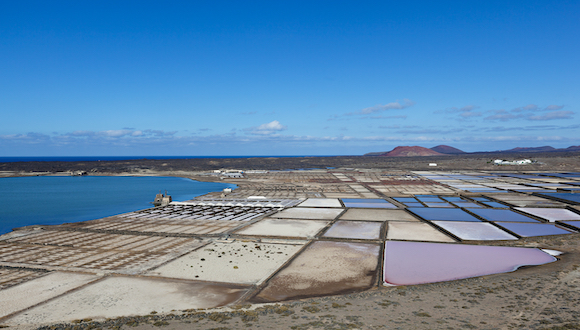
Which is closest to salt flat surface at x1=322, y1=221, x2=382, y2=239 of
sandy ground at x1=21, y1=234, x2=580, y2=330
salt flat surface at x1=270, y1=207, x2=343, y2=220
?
salt flat surface at x1=270, y1=207, x2=343, y2=220

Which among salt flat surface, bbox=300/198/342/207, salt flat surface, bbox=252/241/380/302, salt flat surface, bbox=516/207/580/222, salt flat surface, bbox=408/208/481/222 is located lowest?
salt flat surface, bbox=252/241/380/302

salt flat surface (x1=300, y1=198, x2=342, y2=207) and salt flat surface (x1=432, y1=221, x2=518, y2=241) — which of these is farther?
salt flat surface (x1=300, y1=198, x2=342, y2=207)

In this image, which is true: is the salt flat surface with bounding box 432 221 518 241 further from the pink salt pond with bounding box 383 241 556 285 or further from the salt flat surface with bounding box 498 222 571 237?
the pink salt pond with bounding box 383 241 556 285

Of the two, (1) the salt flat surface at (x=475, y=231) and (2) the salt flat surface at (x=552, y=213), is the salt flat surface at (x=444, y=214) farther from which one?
(2) the salt flat surface at (x=552, y=213)

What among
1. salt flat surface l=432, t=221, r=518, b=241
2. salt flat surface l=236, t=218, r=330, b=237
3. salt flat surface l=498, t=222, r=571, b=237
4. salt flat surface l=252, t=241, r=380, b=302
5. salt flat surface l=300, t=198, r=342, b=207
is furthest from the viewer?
salt flat surface l=300, t=198, r=342, b=207

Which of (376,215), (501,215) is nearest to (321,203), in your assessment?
(376,215)

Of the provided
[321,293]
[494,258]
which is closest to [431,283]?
[321,293]
